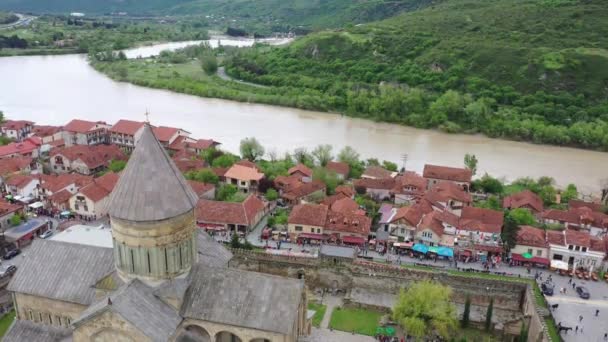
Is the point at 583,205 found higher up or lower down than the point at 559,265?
higher up

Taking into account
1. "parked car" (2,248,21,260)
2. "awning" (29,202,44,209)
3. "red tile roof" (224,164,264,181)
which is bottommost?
"parked car" (2,248,21,260)

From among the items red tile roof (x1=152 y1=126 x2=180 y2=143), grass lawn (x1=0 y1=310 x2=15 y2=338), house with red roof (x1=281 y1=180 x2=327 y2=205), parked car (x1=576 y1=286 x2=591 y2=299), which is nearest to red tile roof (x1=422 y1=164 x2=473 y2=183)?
house with red roof (x1=281 y1=180 x2=327 y2=205)

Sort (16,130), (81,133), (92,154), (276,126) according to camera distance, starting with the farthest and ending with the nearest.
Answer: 1. (276,126)
2. (16,130)
3. (81,133)
4. (92,154)

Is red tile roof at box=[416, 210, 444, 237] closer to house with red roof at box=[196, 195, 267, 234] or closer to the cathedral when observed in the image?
house with red roof at box=[196, 195, 267, 234]

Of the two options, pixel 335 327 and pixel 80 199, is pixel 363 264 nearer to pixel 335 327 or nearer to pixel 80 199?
pixel 335 327

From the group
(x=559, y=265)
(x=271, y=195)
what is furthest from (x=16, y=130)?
(x=559, y=265)

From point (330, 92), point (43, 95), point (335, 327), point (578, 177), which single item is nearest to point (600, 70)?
point (578, 177)

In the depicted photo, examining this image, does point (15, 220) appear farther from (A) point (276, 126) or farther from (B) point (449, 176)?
(A) point (276, 126)
